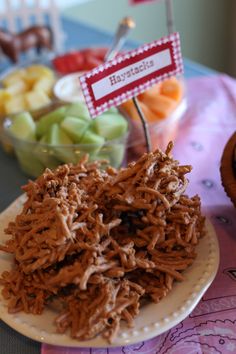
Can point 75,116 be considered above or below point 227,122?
above

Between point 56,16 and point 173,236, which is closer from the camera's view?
point 173,236

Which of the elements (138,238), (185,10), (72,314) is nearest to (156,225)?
(138,238)

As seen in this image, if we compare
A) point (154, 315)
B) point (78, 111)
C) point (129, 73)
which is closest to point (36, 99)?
point (78, 111)

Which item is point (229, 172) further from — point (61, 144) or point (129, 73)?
point (61, 144)

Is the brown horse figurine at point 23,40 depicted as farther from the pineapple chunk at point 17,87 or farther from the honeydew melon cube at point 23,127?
the honeydew melon cube at point 23,127

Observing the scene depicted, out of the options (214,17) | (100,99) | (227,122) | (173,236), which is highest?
(100,99)

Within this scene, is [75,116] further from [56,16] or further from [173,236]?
[56,16]
